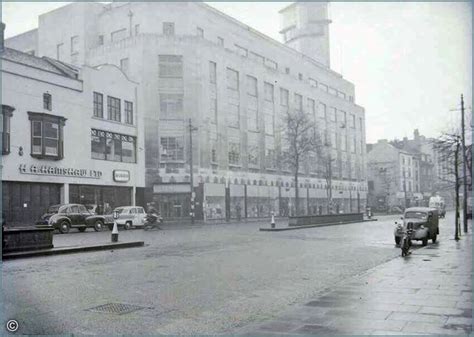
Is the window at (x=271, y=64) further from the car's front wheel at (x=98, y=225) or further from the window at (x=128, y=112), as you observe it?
the car's front wheel at (x=98, y=225)

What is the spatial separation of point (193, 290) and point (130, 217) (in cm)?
2720

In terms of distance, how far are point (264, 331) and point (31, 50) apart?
2662 inches

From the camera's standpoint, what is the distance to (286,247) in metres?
20.1

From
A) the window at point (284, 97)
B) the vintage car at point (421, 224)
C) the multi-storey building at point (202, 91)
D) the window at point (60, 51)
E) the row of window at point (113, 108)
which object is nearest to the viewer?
the vintage car at point (421, 224)

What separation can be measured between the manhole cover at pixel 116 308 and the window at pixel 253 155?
53688 millimetres

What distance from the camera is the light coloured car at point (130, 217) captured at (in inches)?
1417

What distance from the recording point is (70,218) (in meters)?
31.2

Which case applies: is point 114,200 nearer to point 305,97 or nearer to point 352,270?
point 352,270

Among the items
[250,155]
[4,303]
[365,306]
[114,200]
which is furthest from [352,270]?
[250,155]

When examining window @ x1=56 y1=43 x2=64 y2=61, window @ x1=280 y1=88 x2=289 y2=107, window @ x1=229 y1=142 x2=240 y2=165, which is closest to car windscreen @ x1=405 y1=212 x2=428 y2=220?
window @ x1=229 y1=142 x2=240 y2=165

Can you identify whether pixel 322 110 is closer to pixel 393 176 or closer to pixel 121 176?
pixel 393 176

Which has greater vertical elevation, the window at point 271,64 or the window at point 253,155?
the window at point 271,64

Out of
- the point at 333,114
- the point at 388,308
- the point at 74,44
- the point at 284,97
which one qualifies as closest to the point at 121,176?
the point at 74,44

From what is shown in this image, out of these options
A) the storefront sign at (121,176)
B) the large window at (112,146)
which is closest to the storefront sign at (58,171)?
the large window at (112,146)
